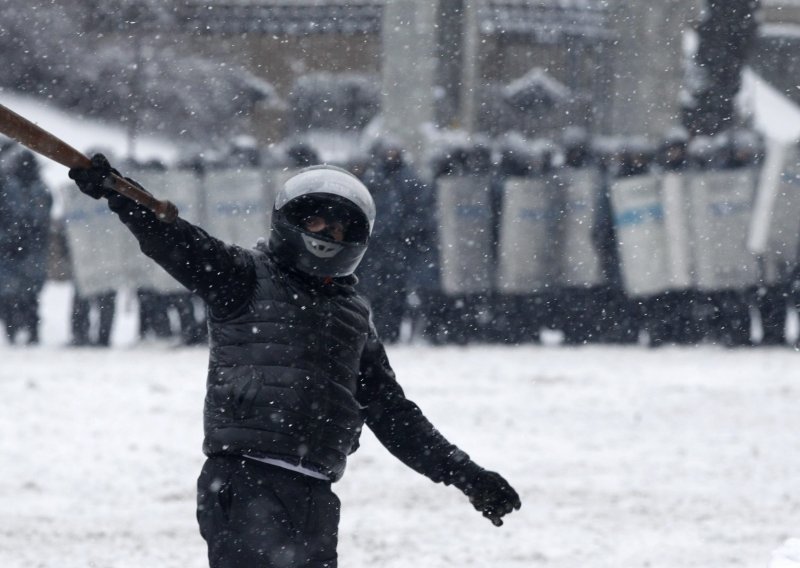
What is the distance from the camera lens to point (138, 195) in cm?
320

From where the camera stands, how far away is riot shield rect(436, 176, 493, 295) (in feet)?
42.2

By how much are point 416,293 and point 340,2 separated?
23.8 metres

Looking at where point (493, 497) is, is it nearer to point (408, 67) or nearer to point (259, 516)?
point (259, 516)

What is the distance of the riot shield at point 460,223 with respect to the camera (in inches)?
507

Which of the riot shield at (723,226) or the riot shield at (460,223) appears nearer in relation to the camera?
the riot shield at (723,226)

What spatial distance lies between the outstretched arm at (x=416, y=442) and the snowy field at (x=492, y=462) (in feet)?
6.99

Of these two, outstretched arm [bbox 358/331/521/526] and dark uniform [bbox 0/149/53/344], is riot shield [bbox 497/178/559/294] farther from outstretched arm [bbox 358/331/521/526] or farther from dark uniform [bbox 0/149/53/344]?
outstretched arm [bbox 358/331/521/526]

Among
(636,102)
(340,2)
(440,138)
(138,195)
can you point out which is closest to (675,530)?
(138,195)

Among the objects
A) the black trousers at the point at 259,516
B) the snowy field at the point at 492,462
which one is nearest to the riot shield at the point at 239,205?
the snowy field at the point at 492,462

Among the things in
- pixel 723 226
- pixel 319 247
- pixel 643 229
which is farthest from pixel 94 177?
pixel 723 226

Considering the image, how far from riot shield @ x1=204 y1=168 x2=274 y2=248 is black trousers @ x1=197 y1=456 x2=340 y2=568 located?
9.15m

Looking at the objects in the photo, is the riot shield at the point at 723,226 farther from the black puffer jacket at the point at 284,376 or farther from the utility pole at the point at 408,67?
the black puffer jacket at the point at 284,376

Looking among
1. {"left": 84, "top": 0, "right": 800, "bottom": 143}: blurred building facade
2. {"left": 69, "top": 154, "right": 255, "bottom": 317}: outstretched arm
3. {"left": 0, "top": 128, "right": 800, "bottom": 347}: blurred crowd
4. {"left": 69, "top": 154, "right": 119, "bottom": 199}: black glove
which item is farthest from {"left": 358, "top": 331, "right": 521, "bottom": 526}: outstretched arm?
{"left": 84, "top": 0, "right": 800, "bottom": 143}: blurred building facade

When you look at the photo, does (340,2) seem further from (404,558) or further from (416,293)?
(404,558)
